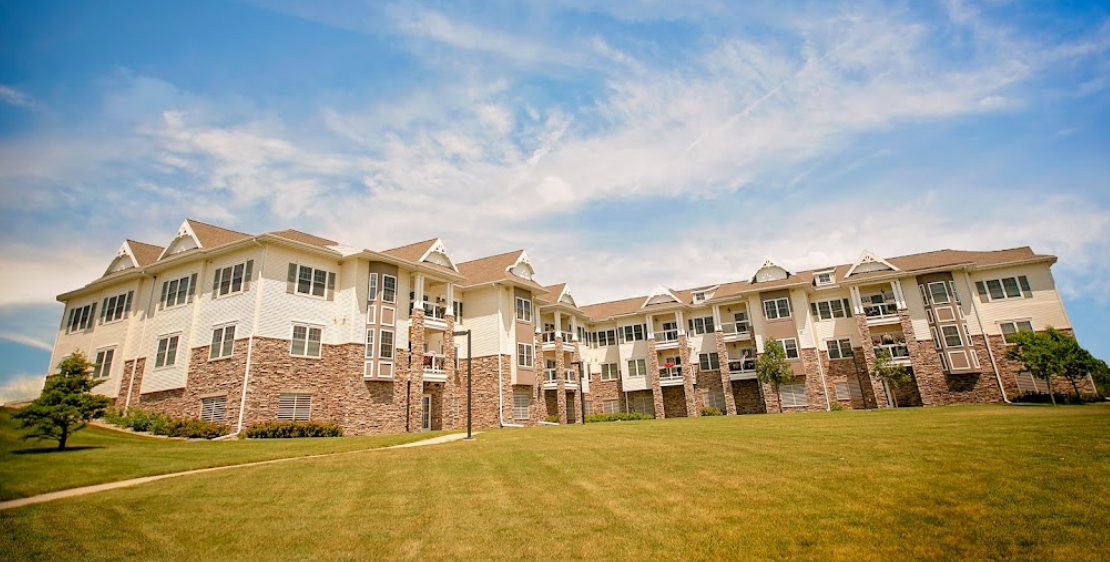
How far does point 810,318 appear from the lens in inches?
1489

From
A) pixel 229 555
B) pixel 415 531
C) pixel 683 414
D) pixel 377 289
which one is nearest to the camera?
pixel 229 555

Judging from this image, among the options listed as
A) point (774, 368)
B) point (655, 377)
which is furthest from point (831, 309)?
point (655, 377)

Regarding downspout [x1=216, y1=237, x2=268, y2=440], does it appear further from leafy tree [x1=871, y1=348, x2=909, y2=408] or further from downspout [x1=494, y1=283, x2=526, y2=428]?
leafy tree [x1=871, y1=348, x2=909, y2=408]

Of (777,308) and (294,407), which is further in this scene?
(777,308)

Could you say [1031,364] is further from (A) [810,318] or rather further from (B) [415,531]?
(B) [415,531]

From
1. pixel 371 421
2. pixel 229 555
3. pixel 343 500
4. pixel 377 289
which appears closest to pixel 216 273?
pixel 377 289

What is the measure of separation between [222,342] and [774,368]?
33.7 m

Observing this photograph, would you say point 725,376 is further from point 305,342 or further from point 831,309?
point 305,342

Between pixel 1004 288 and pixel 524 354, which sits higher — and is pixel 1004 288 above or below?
above

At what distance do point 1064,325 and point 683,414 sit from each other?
2498 cm

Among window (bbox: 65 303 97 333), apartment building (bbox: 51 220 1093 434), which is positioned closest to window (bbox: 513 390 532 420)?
apartment building (bbox: 51 220 1093 434)

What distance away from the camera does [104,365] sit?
2956 centimetres

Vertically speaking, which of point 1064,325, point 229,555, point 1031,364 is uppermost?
point 1064,325

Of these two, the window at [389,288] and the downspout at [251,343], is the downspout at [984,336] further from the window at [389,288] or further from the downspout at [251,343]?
the downspout at [251,343]
